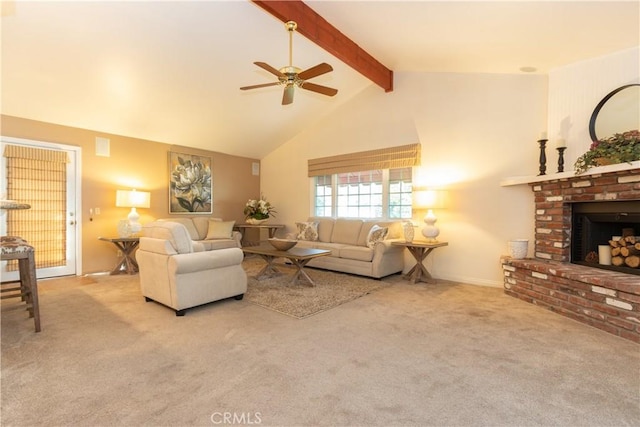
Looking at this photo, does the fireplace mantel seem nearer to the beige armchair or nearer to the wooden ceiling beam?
the wooden ceiling beam

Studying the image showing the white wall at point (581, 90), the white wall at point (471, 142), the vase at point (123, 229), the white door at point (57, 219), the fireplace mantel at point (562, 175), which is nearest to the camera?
the fireplace mantel at point (562, 175)

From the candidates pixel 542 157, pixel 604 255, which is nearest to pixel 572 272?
pixel 604 255

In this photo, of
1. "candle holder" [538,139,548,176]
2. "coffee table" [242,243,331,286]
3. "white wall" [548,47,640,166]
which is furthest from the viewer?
"coffee table" [242,243,331,286]

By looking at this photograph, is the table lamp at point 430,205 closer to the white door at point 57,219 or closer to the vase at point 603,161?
the vase at point 603,161

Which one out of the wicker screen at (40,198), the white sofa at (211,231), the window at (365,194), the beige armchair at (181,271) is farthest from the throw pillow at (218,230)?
the beige armchair at (181,271)

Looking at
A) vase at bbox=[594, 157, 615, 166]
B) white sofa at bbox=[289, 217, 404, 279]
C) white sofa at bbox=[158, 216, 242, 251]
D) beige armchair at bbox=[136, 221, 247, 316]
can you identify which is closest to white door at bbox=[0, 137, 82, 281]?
white sofa at bbox=[158, 216, 242, 251]

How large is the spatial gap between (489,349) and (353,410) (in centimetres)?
132

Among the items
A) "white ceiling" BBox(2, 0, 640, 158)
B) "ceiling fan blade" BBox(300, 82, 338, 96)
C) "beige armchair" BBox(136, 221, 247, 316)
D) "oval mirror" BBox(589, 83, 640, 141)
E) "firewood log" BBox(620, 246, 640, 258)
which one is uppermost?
"white ceiling" BBox(2, 0, 640, 158)

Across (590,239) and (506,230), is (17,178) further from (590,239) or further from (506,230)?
(590,239)

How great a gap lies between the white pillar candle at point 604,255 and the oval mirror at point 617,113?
3.85ft

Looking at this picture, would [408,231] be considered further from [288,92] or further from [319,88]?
[288,92]

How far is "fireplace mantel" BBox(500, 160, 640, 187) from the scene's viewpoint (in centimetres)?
290

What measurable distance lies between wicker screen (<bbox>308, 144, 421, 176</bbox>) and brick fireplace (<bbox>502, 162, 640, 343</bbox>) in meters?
1.81

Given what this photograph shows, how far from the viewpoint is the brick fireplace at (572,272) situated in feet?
8.95
